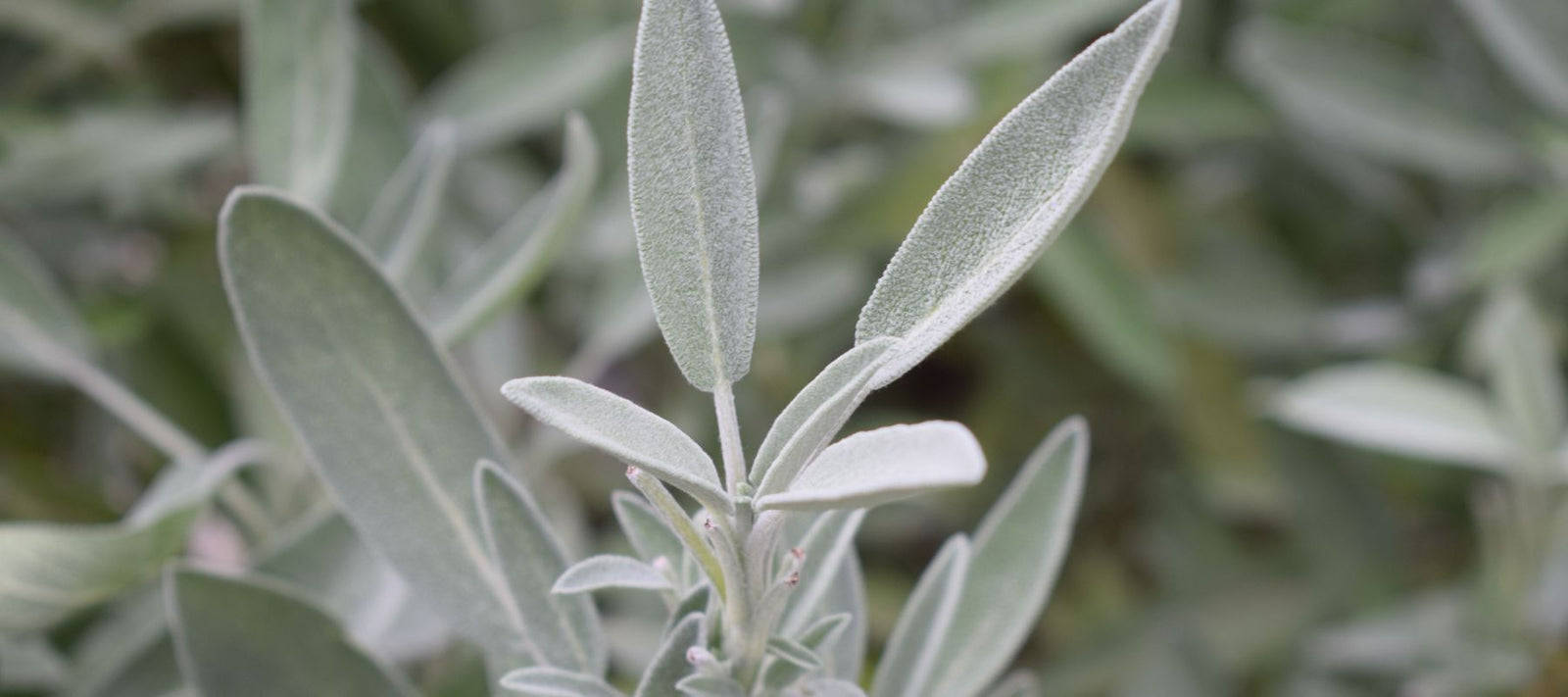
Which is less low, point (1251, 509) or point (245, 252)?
point (1251, 509)

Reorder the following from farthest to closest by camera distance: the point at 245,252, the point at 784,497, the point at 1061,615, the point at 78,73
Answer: the point at 1061,615, the point at 78,73, the point at 245,252, the point at 784,497

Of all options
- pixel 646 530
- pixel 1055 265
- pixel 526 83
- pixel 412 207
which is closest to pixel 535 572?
pixel 646 530

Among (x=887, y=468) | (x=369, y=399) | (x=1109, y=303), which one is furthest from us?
(x=1109, y=303)

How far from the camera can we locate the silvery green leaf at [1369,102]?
0.98 metres

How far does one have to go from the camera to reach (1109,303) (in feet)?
3.25

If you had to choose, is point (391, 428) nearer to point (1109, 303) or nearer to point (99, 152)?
point (99, 152)

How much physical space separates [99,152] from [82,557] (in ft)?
1.47

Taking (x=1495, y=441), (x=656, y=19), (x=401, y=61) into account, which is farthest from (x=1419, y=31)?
(x=656, y=19)

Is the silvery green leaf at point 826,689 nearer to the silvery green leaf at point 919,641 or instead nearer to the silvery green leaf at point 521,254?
the silvery green leaf at point 919,641

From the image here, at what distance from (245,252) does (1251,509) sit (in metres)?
1.06

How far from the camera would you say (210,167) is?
1.05 metres

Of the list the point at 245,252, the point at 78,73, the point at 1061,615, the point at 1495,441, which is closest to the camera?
the point at 245,252

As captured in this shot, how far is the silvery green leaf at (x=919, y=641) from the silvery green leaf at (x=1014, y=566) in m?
0.01

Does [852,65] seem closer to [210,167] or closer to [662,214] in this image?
[210,167]
